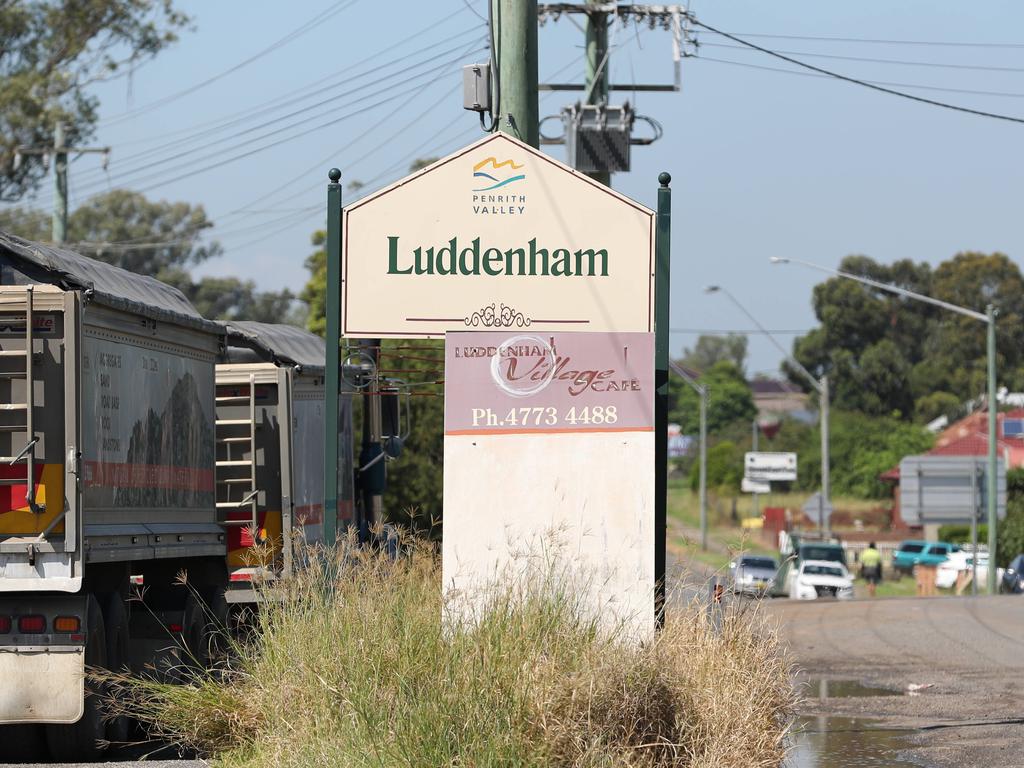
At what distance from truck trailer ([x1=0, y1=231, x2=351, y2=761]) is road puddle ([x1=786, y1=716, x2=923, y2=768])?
12.3ft

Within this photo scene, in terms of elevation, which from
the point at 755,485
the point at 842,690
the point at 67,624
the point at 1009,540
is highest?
the point at 67,624

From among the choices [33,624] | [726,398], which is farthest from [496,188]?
[726,398]

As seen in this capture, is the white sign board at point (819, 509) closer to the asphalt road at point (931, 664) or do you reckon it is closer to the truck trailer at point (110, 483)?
the asphalt road at point (931, 664)

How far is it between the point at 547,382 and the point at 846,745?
377 cm

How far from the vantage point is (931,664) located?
60.2ft

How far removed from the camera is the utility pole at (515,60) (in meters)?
12.6

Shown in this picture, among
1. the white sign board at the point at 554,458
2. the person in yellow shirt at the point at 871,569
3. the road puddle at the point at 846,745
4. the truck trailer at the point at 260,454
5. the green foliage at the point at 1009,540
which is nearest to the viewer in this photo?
the white sign board at the point at 554,458

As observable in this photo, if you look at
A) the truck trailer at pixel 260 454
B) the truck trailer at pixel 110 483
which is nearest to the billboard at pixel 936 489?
the truck trailer at pixel 260 454

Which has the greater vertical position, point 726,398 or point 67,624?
point 726,398

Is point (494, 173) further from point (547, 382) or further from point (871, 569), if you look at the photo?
point (871, 569)

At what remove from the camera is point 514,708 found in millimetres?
7574

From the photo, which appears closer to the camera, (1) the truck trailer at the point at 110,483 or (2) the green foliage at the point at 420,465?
(1) the truck trailer at the point at 110,483

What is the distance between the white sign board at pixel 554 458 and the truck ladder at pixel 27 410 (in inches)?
100

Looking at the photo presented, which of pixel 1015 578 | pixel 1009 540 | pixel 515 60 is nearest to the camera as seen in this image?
pixel 515 60
